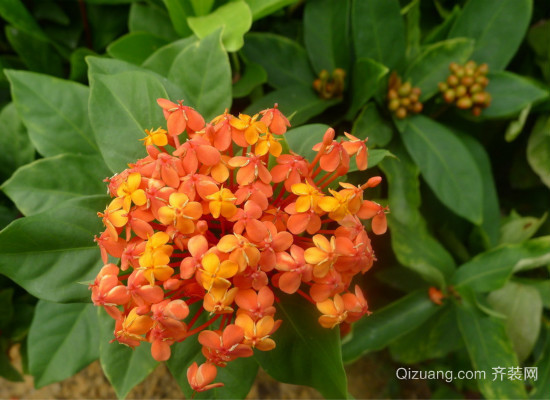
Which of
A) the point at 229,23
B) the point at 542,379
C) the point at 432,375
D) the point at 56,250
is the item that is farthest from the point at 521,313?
the point at 56,250

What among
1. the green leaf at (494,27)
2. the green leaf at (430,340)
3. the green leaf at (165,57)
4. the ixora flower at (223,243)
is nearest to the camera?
the ixora flower at (223,243)

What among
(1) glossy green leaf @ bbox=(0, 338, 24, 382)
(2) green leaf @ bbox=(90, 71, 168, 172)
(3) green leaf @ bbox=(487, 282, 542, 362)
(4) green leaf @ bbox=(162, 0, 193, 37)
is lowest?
(1) glossy green leaf @ bbox=(0, 338, 24, 382)

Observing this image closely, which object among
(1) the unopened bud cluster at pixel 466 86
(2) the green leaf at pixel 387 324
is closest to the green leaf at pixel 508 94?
(1) the unopened bud cluster at pixel 466 86

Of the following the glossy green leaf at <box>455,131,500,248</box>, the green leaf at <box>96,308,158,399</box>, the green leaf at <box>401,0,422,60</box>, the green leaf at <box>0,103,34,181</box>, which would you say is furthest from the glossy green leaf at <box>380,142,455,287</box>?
the green leaf at <box>0,103,34,181</box>

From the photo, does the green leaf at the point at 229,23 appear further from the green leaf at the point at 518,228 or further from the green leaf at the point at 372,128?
the green leaf at the point at 518,228

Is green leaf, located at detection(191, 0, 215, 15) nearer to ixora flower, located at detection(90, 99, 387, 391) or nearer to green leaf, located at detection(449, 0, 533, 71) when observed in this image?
ixora flower, located at detection(90, 99, 387, 391)

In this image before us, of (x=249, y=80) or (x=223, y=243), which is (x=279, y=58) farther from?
(x=223, y=243)
